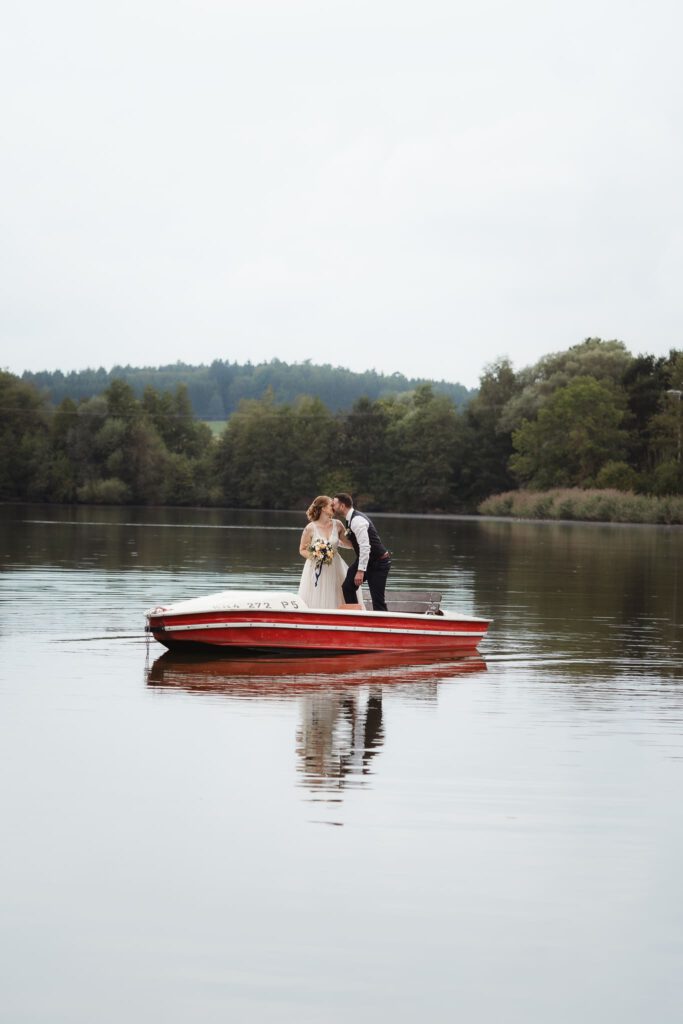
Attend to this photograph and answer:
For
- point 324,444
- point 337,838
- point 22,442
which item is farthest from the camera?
point 324,444

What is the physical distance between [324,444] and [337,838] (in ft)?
411

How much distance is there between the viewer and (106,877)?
24.9 ft

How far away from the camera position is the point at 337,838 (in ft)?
27.5

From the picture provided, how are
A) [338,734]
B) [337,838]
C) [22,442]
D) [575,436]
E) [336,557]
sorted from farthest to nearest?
[22,442] → [575,436] → [336,557] → [338,734] → [337,838]

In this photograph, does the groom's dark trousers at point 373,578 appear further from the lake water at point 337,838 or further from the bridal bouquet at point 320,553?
the lake water at point 337,838

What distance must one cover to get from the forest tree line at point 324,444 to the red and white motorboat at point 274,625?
291 feet

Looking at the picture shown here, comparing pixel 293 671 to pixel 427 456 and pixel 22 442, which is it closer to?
pixel 427 456

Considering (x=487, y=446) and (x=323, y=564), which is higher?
(x=487, y=446)

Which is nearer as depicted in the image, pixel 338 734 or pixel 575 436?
pixel 338 734

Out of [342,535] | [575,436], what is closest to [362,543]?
[342,535]

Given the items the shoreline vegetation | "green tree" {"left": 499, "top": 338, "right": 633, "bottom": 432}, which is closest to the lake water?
the shoreline vegetation

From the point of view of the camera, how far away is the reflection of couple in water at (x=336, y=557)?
17609 mm

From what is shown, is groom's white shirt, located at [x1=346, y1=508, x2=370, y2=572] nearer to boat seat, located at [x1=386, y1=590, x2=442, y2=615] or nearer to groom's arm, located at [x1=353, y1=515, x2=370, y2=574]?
groom's arm, located at [x1=353, y1=515, x2=370, y2=574]

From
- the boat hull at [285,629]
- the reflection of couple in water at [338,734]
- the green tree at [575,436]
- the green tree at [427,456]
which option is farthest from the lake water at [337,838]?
the green tree at [427,456]
